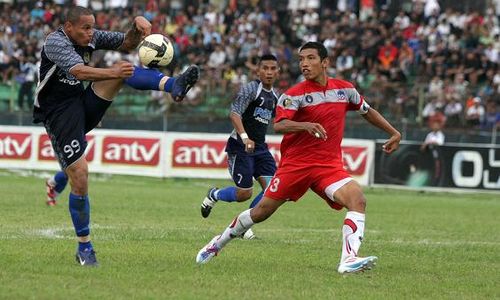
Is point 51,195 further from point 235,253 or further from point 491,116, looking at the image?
point 491,116

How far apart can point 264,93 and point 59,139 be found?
4.82m

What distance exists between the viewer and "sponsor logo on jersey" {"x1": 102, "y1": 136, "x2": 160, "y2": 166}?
25375mm

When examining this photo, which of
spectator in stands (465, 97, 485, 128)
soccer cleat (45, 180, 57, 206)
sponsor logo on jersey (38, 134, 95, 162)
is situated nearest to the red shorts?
soccer cleat (45, 180, 57, 206)

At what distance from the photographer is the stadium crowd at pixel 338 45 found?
88.4 feet

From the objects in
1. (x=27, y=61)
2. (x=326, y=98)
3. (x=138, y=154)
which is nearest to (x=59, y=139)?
(x=326, y=98)

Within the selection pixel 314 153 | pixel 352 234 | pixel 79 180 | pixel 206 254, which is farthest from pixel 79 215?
pixel 352 234

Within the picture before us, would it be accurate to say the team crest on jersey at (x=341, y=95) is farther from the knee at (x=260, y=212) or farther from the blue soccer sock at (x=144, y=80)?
the blue soccer sock at (x=144, y=80)

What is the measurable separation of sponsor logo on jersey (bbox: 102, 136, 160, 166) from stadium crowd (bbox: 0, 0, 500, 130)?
280cm

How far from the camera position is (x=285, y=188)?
988cm

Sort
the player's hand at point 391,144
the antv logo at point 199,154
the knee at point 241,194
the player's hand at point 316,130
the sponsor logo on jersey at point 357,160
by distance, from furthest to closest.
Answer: the antv logo at point 199,154
the sponsor logo on jersey at point 357,160
the knee at point 241,194
the player's hand at point 391,144
the player's hand at point 316,130

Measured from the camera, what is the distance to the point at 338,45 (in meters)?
31.0

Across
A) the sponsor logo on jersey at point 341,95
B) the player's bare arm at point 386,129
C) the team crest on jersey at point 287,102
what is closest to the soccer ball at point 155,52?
the team crest on jersey at point 287,102

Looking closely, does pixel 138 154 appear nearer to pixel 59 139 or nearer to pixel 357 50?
pixel 357 50

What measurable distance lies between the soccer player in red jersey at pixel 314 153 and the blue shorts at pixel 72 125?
1.57 meters
